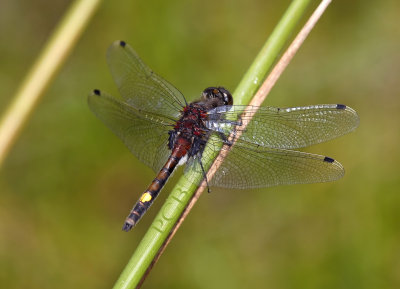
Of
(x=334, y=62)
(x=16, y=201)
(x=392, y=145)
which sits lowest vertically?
(x=16, y=201)

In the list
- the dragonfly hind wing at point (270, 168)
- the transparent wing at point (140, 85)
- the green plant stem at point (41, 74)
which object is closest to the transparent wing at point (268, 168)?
the dragonfly hind wing at point (270, 168)

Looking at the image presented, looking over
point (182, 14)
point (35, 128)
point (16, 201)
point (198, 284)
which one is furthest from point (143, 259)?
point (182, 14)

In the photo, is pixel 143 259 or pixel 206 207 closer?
pixel 143 259

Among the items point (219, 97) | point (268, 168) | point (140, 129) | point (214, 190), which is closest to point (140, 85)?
point (140, 129)

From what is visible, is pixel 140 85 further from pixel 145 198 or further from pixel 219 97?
pixel 145 198

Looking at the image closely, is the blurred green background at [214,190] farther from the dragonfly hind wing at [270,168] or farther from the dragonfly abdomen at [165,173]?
the dragonfly hind wing at [270,168]

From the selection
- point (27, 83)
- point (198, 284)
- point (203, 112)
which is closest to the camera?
point (27, 83)

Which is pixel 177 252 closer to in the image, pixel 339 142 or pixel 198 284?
pixel 198 284
